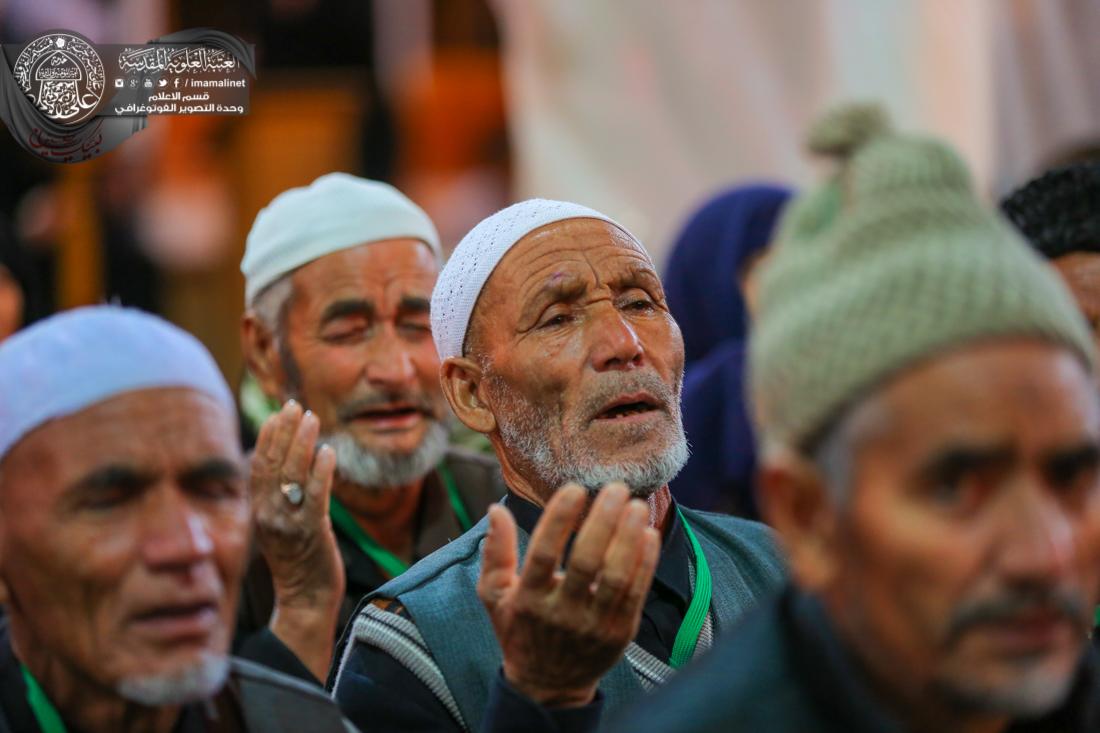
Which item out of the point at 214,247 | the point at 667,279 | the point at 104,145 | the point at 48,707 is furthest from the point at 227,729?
the point at 214,247

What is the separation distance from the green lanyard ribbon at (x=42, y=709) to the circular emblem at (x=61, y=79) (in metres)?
2.03

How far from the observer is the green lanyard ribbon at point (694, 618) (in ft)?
11.1

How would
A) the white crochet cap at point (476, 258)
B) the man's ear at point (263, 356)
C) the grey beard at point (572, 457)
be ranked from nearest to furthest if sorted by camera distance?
the grey beard at point (572, 457), the white crochet cap at point (476, 258), the man's ear at point (263, 356)

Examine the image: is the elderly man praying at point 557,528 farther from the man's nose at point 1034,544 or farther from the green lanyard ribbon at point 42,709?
the man's nose at point 1034,544

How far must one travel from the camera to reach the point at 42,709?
2.66 meters

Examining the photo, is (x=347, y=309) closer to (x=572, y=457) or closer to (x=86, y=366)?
(x=572, y=457)


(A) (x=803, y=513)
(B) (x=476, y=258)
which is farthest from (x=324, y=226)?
(A) (x=803, y=513)

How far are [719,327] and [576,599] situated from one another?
11.2 feet

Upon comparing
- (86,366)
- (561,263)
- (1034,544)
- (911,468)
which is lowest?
(1034,544)

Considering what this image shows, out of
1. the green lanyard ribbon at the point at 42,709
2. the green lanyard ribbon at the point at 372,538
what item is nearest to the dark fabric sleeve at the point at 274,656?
the green lanyard ribbon at the point at 42,709

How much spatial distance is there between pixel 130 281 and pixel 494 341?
585 cm

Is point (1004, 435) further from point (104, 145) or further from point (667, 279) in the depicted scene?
point (667, 279)

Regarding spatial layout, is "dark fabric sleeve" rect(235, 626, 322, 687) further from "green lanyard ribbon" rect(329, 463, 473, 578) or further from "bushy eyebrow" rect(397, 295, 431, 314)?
"bushy eyebrow" rect(397, 295, 431, 314)

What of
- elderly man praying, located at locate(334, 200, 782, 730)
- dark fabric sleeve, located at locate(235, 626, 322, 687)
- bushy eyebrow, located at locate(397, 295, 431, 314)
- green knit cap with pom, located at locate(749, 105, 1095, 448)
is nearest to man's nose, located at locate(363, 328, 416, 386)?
bushy eyebrow, located at locate(397, 295, 431, 314)
